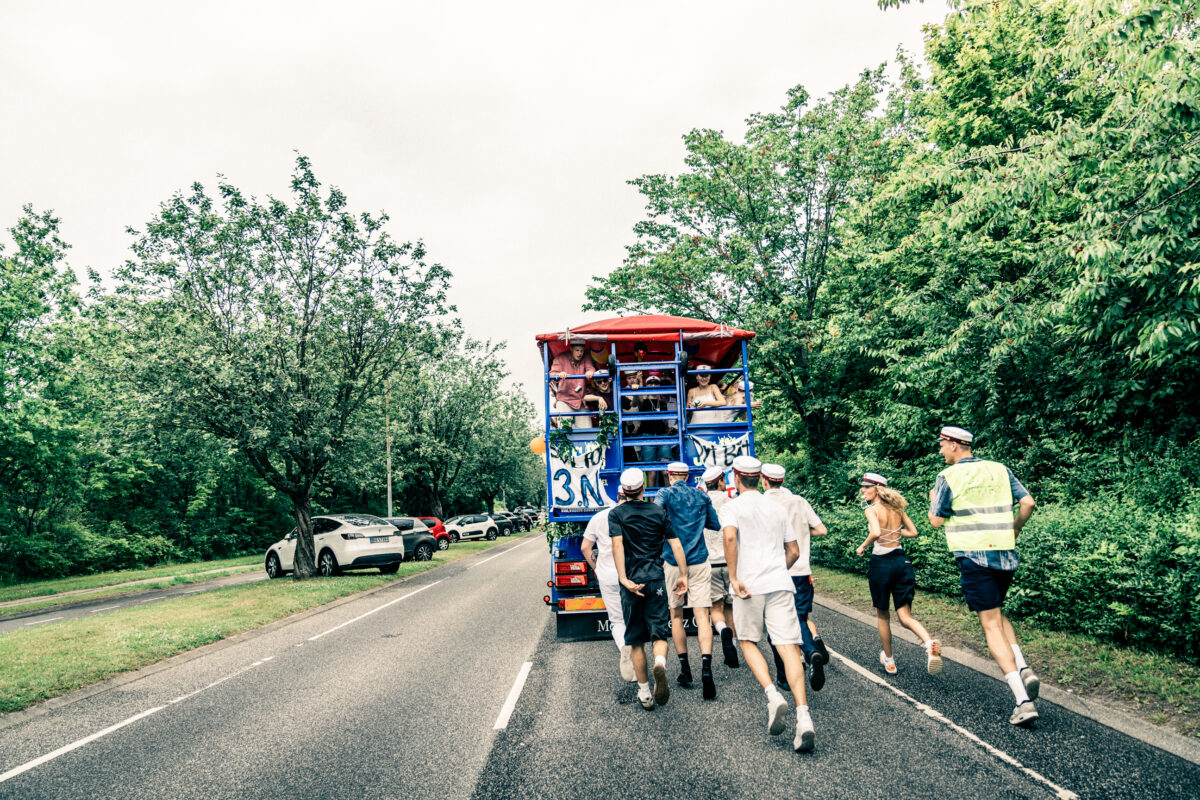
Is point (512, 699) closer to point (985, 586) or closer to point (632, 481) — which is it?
point (632, 481)

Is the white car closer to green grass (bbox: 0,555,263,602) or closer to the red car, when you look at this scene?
Answer: green grass (bbox: 0,555,263,602)

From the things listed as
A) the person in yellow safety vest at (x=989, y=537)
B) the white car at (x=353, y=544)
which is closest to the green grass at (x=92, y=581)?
the white car at (x=353, y=544)

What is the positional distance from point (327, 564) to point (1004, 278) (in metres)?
17.0

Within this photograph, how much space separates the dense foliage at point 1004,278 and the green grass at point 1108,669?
261 mm

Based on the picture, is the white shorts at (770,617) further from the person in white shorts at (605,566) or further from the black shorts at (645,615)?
the person in white shorts at (605,566)

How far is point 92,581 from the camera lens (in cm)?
2153

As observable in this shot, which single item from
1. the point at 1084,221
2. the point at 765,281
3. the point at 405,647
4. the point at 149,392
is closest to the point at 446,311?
the point at 149,392

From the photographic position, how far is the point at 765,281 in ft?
57.2

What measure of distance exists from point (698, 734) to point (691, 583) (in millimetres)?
1596

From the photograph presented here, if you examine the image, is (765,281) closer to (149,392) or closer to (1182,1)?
(1182,1)

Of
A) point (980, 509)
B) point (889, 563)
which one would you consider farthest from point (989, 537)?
point (889, 563)

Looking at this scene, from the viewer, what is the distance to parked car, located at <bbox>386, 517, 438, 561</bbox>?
73.7 feet

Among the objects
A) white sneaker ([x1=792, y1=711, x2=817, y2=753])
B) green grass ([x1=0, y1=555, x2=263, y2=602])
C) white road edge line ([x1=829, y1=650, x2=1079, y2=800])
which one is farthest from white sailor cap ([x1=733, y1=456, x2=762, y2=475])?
green grass ([x1=0, y1=555, x2=263, y2=602])

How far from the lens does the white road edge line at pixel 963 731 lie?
3.50 metres
